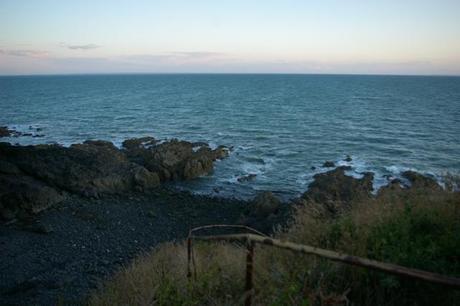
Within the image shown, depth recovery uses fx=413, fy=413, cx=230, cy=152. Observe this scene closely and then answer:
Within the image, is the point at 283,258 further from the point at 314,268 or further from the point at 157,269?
the point at 157,269

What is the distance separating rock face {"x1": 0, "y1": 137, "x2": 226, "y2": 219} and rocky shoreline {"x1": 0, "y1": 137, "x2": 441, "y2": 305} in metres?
0.06

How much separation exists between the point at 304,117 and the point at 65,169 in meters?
39.6

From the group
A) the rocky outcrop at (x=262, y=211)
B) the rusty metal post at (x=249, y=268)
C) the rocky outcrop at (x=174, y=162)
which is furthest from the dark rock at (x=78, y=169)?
the rusty metal post at (x=249, y=268)

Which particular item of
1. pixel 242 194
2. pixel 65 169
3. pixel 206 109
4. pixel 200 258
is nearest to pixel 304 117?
pixel 206 109

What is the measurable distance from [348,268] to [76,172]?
22446 millimetres

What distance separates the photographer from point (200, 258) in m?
8.17

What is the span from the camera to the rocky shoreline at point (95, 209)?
14141 millimetres

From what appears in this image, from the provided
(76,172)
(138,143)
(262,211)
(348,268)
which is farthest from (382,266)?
(138,143)

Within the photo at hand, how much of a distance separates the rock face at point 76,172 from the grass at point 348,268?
49.2ft

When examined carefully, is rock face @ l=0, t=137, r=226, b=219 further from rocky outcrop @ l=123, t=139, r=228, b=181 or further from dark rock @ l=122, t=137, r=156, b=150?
dark rock @ l=122, t=137, r=156, b=150

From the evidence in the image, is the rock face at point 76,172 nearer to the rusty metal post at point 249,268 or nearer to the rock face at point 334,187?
the rock face at point 334,187

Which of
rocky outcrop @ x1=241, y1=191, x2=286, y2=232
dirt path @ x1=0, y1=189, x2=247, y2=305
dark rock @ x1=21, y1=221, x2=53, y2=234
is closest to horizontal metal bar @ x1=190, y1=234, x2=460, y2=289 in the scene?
dirt path @ x1=0, y1=189, x2=247, y2=305

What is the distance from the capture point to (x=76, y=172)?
989 inches

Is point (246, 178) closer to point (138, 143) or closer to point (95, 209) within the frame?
point (95, 209)
